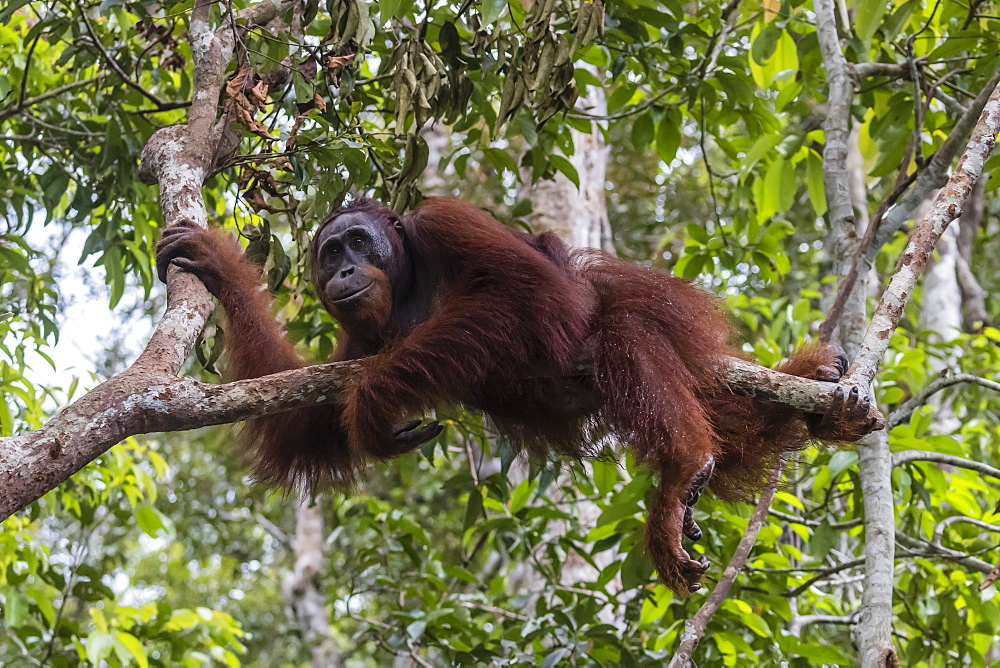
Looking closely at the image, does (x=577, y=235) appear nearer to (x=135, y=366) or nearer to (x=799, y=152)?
(x=799, y=152)

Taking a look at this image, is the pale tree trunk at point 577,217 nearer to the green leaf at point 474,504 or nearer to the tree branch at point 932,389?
the green leaf at point 474,504

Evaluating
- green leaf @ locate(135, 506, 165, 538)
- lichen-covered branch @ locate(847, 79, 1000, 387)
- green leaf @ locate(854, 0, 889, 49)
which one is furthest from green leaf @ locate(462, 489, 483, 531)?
green leaf @ locate(854, 0, 889, 49)

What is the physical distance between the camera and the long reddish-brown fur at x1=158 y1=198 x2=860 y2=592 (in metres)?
2.75

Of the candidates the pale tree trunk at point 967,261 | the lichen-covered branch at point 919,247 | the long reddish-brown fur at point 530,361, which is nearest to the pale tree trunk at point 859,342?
the long reddish-brown fur at point 530,361

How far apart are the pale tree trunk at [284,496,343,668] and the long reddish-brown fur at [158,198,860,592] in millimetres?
5832

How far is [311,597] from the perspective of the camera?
29.2ft

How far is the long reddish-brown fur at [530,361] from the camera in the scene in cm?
275

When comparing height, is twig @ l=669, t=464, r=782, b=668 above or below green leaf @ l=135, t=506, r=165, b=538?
below

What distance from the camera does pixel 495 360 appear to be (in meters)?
2.82

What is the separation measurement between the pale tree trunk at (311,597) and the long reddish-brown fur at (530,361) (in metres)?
5.83

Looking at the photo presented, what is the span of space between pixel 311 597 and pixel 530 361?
6795 millimetres

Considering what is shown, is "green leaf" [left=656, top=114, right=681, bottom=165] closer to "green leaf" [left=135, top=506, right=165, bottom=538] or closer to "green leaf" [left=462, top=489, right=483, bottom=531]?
"green leaf" [left=462, top=489, right=483, bottom=531]

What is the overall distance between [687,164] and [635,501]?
25.9ft

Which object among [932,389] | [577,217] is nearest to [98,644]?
[932,389]
